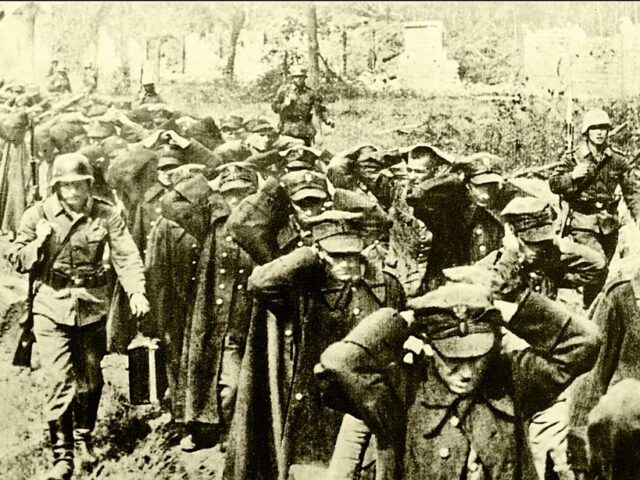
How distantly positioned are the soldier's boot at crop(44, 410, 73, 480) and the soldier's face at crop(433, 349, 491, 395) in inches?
101

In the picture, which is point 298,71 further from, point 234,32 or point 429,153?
point 429,153

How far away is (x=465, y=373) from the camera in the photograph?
529cm

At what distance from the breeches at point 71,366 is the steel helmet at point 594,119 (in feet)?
10.6

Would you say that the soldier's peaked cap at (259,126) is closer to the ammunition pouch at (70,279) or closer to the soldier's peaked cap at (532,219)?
the ammunition pouch at (70,279)

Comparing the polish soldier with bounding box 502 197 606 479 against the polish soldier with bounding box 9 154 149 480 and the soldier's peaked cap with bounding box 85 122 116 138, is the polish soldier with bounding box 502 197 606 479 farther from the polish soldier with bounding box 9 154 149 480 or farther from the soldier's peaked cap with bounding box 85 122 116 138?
the soldier's peaked cap with bounding box 85 122 116 138

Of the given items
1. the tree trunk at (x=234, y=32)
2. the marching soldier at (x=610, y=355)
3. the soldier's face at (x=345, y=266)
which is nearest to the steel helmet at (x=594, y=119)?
the marching soldier at (x=610, y=355)

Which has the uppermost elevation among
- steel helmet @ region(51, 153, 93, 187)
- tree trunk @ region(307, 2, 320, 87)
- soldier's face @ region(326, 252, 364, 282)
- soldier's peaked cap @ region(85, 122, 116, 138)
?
tree trunk @ region(307, 2, 320, 87)

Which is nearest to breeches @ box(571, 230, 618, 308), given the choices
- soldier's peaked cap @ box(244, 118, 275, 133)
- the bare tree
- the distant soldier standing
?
the distant soldier standing

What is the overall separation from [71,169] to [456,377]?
9.28ft

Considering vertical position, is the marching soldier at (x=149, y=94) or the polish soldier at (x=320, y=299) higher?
the marching soldier at (x=149, y=94)

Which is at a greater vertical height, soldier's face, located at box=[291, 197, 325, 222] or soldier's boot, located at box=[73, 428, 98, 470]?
soldier's face, located at box=[291, 197, 325, 222]

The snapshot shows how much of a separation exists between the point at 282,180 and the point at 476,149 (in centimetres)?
120

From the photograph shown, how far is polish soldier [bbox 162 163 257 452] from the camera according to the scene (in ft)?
21.2

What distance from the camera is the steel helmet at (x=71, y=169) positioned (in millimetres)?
6535
